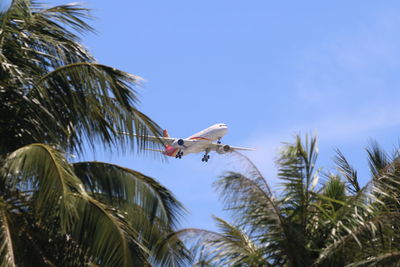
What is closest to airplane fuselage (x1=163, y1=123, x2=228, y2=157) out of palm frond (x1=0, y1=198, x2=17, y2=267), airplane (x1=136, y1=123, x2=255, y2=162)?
airplane (x1=136, y1=123, x2=255, y2=162)

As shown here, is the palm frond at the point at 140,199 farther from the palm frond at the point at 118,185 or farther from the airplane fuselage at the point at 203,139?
the airplane fuselage at the point at 203,139

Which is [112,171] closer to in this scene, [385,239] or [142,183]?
[142,183]

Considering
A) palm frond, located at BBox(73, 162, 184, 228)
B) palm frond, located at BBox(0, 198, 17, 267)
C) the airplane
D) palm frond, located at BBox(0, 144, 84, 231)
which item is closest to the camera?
palm frond, located at BBox(0, 198, 17, 267)

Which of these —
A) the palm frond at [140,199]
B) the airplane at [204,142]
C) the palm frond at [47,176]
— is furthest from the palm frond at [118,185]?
the airplane at [204,142]

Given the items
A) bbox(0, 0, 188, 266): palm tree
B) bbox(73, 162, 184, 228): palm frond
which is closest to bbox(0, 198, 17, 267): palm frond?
bbox(0, 0, 188, 266): palm tree

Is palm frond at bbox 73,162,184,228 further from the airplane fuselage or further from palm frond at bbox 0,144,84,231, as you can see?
the airplane fuselage

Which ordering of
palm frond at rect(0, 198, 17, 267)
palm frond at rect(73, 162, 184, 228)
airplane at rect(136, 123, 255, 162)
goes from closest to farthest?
palm frond at rect(0, 198, 17, 267) < palm frond at rect(73, 162, 184, 228) < airplane at rect(136, 123, 255, 162)

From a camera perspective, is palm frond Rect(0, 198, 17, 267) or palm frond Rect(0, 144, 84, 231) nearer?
palm frond Rect(0, 198, 17, 267)

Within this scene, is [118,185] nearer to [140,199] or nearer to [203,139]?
[140,199]

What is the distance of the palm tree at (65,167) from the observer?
827cm

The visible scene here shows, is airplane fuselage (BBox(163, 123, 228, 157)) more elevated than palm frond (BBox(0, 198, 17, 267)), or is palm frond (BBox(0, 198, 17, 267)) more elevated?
airplane fuselage (BBox(163, 123, 228, 157))

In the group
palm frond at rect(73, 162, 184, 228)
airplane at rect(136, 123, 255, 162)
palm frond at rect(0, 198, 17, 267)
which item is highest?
airplane at rect(136, 123, 255, 162)

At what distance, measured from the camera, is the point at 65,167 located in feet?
27.3

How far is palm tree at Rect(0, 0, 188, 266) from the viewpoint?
8.27m
